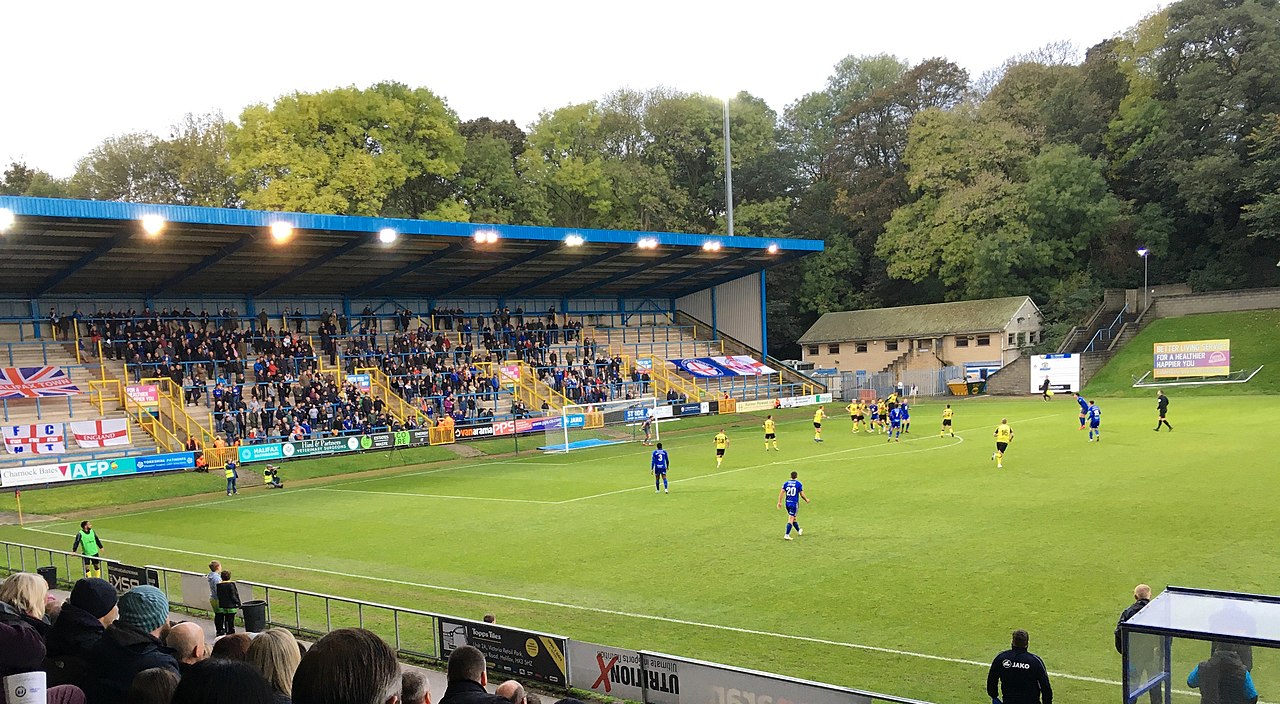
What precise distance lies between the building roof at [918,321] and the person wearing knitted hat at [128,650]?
62.5 metres

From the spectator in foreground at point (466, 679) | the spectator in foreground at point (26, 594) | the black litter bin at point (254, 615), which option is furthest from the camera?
the black litter bin at point (254, 615)

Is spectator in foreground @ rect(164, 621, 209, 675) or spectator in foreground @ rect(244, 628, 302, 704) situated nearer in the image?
spectator in foreground @ rect(244, 628, 302, 704)

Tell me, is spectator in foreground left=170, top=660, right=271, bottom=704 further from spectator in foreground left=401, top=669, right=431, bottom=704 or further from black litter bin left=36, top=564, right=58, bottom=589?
black litter bin left=36, top=564, right=58, bottom=589

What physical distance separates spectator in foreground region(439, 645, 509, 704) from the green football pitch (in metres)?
5.41

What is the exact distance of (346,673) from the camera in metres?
3.31

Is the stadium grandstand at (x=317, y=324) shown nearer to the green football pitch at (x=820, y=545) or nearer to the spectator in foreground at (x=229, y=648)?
the green football pitch at (x=820, y=545)

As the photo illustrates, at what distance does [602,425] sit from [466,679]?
138ft

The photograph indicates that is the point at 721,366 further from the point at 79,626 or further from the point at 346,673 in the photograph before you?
the point at 346,673

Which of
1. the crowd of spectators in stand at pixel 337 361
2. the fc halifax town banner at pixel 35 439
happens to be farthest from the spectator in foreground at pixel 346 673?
the crowd of spectators in stand at pixel 337 361

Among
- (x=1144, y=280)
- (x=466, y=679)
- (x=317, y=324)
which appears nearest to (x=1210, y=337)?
(x=1144, y=280)

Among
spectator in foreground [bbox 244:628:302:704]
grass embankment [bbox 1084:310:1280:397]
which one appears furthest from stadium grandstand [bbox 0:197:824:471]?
spectator in foreground [bbox 244:628:302:704]

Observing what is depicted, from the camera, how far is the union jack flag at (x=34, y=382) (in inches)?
1396

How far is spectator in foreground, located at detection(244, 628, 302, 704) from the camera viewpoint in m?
4.25

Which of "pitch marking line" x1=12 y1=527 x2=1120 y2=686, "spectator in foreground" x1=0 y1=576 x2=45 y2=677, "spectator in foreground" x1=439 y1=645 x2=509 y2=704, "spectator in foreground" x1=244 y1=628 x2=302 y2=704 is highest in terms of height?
"spectator in foreground" x1=0 y1=576 x2=45 y2=677
